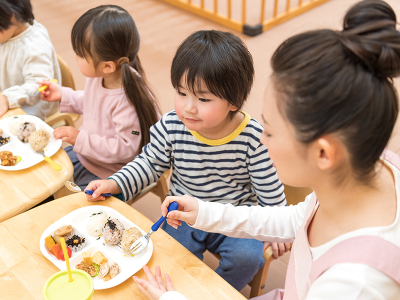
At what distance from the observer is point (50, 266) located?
796 millimetres

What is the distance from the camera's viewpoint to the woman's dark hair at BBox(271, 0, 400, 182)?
510mm

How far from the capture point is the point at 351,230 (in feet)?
2.02

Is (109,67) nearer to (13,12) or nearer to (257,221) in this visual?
(13,12)

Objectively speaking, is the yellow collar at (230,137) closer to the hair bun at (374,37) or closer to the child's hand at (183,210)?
the child's hand at (183,210)

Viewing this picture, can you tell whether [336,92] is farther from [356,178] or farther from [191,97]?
[191,97]

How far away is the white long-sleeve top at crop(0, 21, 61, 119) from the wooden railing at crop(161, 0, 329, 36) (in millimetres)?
2163

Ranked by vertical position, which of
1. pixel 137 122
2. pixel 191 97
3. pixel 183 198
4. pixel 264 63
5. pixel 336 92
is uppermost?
pixel 336 92

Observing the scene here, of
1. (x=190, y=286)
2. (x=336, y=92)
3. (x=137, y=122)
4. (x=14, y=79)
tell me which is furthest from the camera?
(x=14, y=79)

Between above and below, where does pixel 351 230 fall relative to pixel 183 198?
above

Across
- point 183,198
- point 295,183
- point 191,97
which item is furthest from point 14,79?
point 295,183

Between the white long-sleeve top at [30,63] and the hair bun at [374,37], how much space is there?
4.63ft

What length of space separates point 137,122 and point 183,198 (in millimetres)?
565

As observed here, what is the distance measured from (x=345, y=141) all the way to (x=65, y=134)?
1049 mm

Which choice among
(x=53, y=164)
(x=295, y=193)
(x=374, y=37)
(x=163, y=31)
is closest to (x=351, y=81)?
(x=374, y=37)
